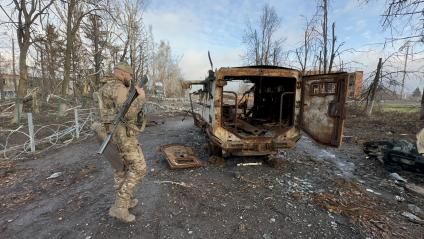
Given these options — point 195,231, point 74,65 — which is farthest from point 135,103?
point 74,65

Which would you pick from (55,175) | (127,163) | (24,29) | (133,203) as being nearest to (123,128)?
(127,163)

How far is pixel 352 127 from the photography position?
1101cm

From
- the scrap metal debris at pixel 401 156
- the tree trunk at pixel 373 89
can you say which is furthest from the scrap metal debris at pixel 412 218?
the tree trunk at pixel 373 89

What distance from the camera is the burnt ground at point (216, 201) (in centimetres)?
305

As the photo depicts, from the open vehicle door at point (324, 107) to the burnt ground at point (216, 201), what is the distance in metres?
0.88

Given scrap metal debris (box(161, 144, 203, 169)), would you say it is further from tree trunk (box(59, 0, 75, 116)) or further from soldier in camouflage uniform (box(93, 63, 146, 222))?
tree trunk (box(59, 0, 75, 116))

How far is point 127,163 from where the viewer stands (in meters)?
3.31

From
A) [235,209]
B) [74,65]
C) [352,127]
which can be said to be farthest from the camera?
[74,65]

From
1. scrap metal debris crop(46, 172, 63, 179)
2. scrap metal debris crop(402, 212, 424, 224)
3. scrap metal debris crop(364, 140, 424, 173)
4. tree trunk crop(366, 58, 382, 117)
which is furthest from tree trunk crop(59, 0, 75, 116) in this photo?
tree trunk crop(366, 58, 382, 117)

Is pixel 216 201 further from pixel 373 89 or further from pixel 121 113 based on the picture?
pixel 373 89

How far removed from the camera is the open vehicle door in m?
4.60

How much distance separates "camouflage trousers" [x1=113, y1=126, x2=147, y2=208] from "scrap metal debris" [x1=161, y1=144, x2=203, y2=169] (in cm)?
181

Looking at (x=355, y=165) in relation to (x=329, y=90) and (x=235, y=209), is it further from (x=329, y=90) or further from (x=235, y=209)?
(x=235, y=209)

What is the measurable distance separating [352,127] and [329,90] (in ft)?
24.4
